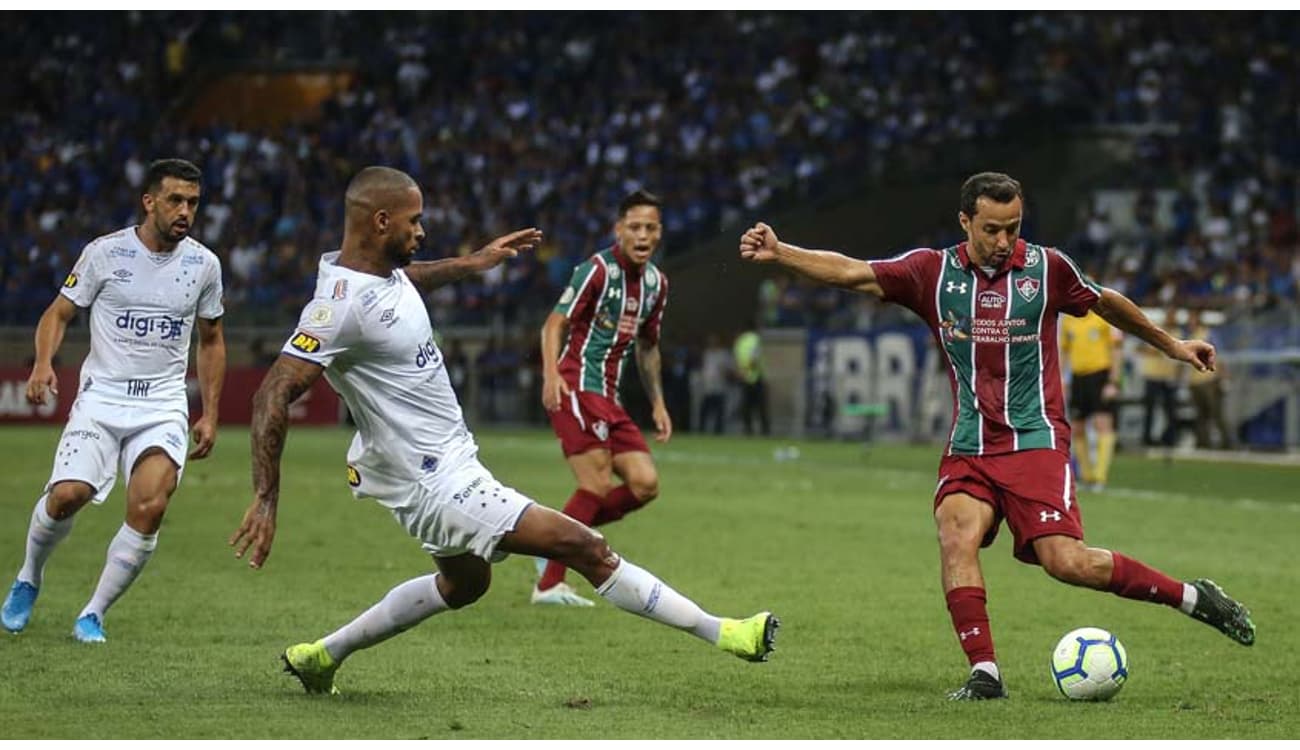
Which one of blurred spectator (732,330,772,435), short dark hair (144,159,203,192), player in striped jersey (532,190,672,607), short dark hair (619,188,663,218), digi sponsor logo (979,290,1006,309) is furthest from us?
blurred spectator (732,330,772,435)

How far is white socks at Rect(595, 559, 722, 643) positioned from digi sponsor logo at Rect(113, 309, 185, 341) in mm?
3293

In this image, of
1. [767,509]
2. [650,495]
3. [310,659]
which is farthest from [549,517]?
[767,509]

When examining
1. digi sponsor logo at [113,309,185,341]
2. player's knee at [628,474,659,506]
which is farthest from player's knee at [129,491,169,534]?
player's knee at [628,474,659,506]

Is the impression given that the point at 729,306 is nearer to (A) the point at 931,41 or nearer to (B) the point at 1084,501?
(A) the point at 931,41

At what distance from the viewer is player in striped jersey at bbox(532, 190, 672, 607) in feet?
40.1

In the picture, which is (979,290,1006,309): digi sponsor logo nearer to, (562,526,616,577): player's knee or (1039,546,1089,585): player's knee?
(1039,546,1089,585): player's knee

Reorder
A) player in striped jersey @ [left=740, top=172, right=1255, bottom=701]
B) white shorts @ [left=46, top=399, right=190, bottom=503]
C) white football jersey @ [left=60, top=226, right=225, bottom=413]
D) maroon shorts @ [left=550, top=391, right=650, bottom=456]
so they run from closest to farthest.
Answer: player in striped jersey @ [left=740, top=172, right=1255, bottom=701] → white shorts @ [left=46, top=399, right=190, bottom=503] → white football jersey @ [left=60, top=226, right=225, bottom=413] → maroon shorts @ [left=550, top=391, right=650, bottom=456]

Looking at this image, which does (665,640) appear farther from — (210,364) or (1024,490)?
(210,364)

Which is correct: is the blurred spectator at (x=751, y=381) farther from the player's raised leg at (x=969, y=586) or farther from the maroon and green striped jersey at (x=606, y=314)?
the player's raised leg at (x=969, y=586)

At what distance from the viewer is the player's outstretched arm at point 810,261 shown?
8.27 meters

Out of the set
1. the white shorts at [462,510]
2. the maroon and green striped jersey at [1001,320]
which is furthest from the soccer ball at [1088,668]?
the white shorts at [462,510]

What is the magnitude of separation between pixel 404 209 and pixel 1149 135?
113 ft

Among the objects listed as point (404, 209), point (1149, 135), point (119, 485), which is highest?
point (1149, 135)

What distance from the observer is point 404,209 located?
762cm
